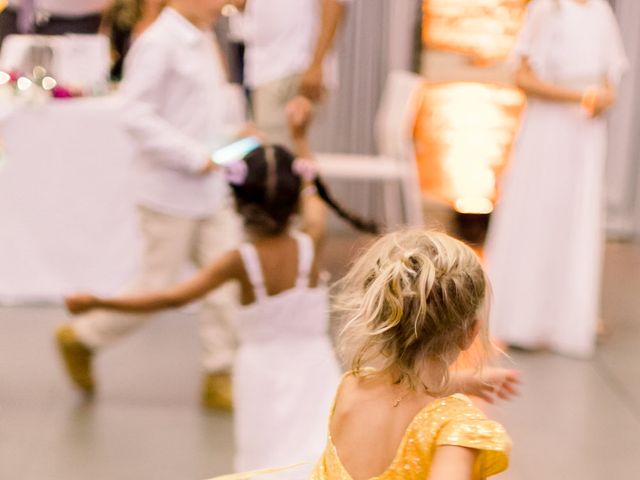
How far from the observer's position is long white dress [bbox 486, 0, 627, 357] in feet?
12.9

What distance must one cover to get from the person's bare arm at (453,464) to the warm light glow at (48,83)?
12.0 feet

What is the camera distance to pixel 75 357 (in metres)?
3.43

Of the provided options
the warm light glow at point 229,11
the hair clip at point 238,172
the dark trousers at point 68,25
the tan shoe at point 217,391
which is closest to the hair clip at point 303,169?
the hair clip at point 238,172

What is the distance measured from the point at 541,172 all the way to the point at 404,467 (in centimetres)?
293

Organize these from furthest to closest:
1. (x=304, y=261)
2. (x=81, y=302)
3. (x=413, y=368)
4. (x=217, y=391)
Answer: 1. (x=217, y=391)
2. (x=304, y=261)
3. (x=81, y=302)
4. (x=413, y=368)

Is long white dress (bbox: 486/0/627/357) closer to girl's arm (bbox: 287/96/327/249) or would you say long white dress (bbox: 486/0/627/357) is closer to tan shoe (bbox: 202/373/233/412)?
girl's arm (bbox: 287/96/327/249)

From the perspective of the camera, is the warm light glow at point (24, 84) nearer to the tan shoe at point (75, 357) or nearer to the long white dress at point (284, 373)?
the tan shoe at point (75, 357)

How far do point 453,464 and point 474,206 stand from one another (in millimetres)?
4802

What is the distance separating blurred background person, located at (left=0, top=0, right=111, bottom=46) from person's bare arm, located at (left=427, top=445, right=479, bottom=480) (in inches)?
173

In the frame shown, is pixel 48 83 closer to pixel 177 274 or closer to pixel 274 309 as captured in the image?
pixel 177 274

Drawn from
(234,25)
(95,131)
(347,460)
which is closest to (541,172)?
(95,131)

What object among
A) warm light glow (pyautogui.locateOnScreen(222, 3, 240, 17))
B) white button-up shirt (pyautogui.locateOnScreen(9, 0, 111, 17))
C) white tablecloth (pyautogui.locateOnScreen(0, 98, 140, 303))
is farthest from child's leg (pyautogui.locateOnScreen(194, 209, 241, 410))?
warm light glow (pyautogui.locateOnScreen(222, 3, 240, 17))

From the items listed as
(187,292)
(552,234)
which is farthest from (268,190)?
(552,234)

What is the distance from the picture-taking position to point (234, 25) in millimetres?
6074
